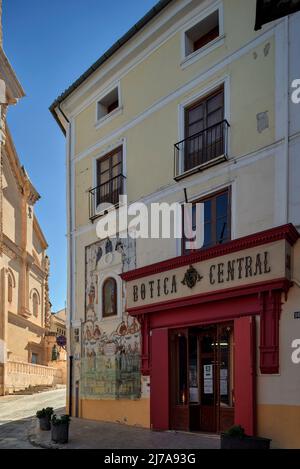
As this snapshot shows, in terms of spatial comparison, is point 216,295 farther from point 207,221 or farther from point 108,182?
point 108,182

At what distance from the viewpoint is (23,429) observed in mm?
14930

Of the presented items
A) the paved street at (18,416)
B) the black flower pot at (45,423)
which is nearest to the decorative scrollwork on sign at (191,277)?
the black flower pot at (45,423)

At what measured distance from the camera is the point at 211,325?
12.9 metres

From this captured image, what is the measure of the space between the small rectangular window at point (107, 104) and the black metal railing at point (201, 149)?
4.18m

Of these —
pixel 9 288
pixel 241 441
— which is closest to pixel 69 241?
pixel 241 441

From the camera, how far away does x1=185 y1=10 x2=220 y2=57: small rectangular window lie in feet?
46.1

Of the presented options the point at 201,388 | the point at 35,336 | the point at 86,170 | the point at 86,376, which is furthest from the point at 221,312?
the point at 35,336

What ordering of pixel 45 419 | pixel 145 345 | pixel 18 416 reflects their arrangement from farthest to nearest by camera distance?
pixel 18 416 → pixel 145 345 → pixel 45 419

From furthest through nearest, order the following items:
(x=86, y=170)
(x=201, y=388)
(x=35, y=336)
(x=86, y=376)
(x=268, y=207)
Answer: (x=35, y=336) < (x=86, y=170) < (x=86, y=376) < (x=201, y=388) < (x=268, y=207)

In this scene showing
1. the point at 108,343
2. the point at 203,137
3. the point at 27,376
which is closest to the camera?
the point at 203,137

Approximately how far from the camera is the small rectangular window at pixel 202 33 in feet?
46.1

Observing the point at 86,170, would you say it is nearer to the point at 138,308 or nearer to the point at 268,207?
the point at 138,308

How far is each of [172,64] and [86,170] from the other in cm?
475

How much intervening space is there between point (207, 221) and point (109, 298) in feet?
15.3
